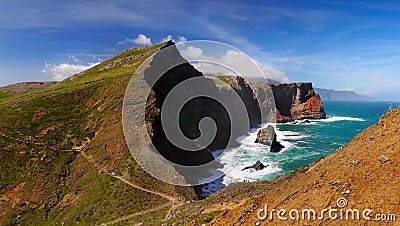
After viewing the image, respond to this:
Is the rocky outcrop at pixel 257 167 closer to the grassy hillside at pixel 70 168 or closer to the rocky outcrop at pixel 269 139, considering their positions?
Result: the rocky outcrop at pixel 269 139

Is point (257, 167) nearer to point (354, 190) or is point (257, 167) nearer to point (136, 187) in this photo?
point (136, 187)

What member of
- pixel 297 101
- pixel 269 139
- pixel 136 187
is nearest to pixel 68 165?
pixel 136 187

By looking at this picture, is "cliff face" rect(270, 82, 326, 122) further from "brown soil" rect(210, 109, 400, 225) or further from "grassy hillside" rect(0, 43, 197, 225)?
"brown soil" rect(210, 109, 400, 225)

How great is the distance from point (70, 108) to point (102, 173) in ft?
64.0

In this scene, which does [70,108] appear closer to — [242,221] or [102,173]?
[102,173]

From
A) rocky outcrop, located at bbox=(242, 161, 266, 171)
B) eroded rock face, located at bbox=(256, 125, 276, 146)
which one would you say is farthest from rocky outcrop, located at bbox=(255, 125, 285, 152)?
rocky outcrop, located at bbox=(242, 161, 266, 171)

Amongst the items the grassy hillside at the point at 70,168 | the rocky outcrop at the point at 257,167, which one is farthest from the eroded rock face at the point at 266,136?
the grassy hillside at the point at 70,168

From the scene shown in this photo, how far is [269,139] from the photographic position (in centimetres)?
6931

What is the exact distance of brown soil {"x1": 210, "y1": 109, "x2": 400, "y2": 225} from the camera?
812 centimetres

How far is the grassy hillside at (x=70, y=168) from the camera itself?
29.2m

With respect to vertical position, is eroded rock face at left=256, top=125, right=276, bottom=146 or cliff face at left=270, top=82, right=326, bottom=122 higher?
cliff face at left=270, top=82, right=326, bottom=122

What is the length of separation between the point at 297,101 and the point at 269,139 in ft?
254

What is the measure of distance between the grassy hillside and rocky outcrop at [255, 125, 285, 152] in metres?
38.9

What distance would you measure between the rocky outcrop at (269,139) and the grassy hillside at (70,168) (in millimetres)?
38860
